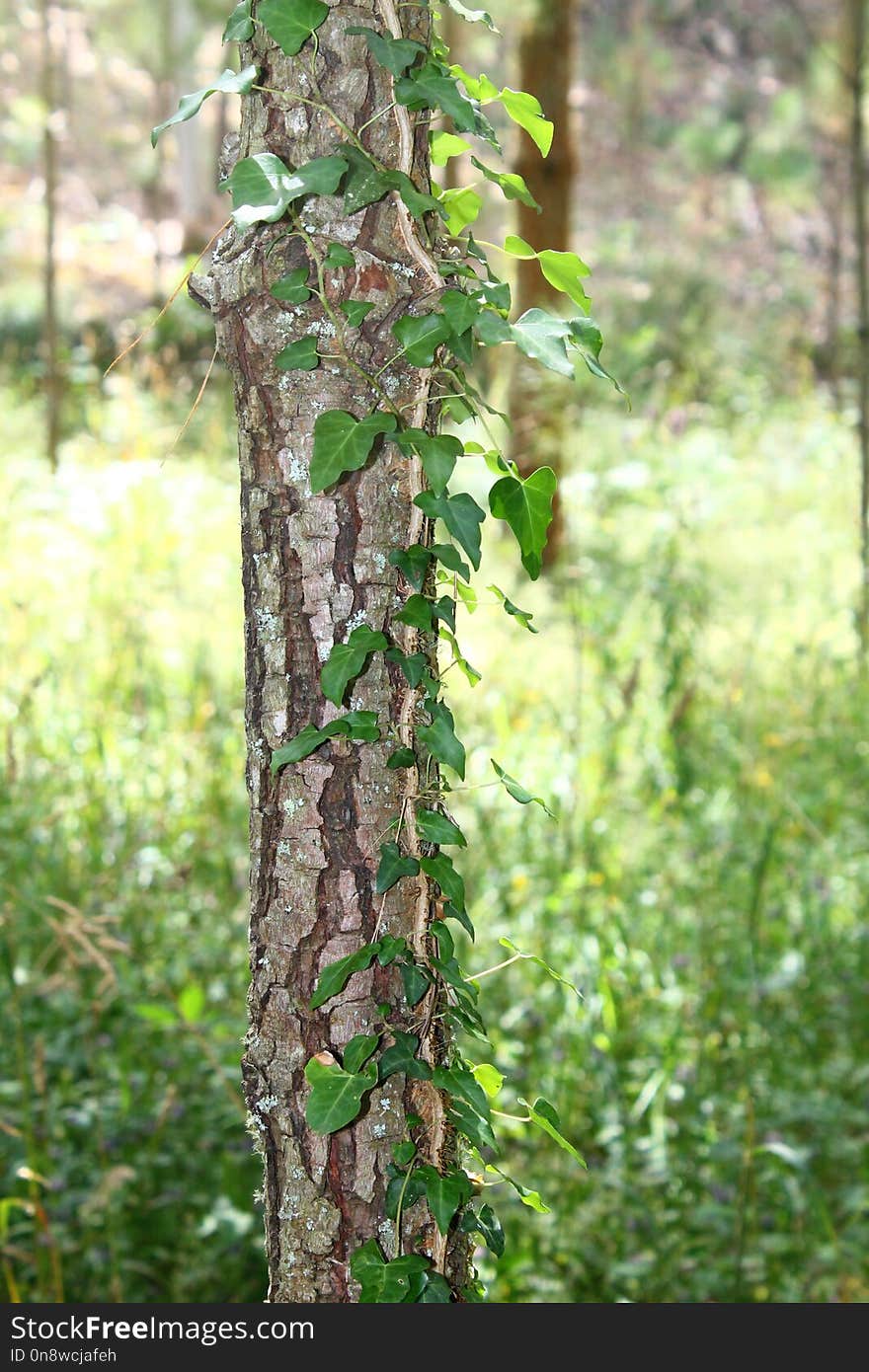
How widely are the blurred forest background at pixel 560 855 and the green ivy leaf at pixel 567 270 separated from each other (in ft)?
3.25

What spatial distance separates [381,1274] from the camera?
1.07 meters

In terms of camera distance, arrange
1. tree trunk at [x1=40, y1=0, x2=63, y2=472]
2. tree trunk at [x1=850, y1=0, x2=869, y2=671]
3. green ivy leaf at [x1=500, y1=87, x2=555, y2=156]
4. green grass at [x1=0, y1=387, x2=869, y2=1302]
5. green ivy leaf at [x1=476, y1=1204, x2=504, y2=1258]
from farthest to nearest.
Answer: tree trunk at [x1=40, y1=0, x2=63, y2=472] < tree trunk at [x1=850, y1=0, x2=869, y2=671] < green grass at [x1=0, y1=387, x2=869, y2=1302] < green ivy leaf at [x1=476, y1=1204, x2=504, y2=1258] < green ivy leaf at [x1=500, y1=87, x2=555, y2=156]

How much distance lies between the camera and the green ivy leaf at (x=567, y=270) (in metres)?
1.05

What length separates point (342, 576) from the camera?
1.05 m

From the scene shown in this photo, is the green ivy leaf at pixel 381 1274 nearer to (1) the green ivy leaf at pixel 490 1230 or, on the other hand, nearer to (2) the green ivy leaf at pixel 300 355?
(1) the green ivy leaf at pixel 490 1230

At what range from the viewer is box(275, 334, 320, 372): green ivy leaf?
1006 millimetres

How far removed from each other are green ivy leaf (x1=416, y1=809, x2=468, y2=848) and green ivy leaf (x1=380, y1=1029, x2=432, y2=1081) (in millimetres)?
169

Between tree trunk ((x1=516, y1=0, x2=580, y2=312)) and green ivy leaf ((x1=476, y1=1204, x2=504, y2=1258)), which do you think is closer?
green ivy leaf ((x1=476, y1=1204, x2=504, y2=1258))

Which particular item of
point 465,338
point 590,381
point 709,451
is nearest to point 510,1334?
point 465,338

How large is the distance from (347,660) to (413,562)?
0.10 metres

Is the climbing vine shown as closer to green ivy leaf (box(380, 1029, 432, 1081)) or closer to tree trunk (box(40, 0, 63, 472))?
green ivy leaf (box(380, 1029, 432, 1081))

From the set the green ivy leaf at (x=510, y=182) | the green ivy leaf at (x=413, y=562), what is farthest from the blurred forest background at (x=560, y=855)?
the green ivy leaf at (x=510, y=182)

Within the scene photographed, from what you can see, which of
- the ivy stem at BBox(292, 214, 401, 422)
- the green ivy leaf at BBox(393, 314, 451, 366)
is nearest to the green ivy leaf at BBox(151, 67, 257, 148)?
the ivy stem at BBox(292, 214, 401, 422)

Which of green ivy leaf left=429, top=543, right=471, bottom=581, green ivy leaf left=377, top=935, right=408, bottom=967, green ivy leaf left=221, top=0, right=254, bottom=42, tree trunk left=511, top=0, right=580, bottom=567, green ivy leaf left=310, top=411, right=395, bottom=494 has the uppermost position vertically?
tree trunk left=511, top=0, right=580, bottom=567
